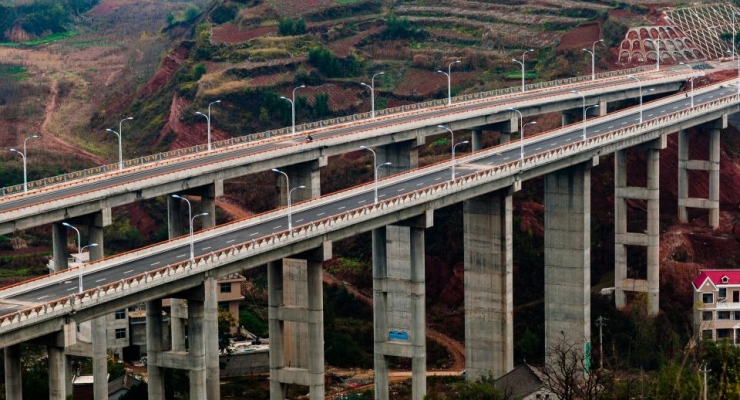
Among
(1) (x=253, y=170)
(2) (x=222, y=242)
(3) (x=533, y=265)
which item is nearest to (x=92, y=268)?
(2) (x=222, y=242)

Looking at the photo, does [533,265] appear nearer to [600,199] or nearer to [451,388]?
[600,199]

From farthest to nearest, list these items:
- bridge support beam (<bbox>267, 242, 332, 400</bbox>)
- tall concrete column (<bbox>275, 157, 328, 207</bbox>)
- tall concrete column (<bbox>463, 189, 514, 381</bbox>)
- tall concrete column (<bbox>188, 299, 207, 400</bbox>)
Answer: tall concrete column (<bbox>275, 157, 328, 207</bbox>) → tall concrete column (<bbox>463, 189, 514, 381</bbox>) → bridge support beam (<bbox>267, 242, 332, 400</bbox>) → tall concrete column (<bbox>188, 299, 207, 400</bbox>)

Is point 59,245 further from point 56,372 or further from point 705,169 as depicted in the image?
point 705,169

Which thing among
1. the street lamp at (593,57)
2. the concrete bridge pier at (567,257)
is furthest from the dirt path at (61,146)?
the concrete bridge pier at (567,257)

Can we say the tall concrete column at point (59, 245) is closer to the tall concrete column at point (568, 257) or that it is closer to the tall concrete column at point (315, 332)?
the tall concrete column at point (315, 332)

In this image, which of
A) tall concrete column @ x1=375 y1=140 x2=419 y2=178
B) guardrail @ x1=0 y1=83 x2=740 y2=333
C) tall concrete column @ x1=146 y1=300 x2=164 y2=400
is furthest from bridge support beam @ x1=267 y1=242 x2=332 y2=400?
tall concrete column @ x1=375 y1=140 x2=419 y2=178

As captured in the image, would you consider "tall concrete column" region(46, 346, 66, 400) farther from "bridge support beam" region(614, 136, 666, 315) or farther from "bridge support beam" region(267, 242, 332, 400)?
"bridge support beam" region(614, 136, 666, 315)
